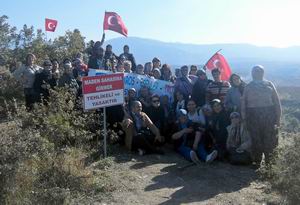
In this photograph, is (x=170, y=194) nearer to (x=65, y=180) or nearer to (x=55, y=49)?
(x=65, y=180)

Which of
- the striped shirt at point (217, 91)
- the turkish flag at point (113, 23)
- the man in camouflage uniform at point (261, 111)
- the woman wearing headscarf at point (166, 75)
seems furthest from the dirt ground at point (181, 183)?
the turkish flag at point (113, 23)

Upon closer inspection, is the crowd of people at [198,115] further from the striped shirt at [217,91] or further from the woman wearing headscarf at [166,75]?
the woman wearing headscarf at [166,75]

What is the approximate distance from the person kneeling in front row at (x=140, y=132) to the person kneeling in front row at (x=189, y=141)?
1.44 feet

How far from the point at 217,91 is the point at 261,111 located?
169 centimetres

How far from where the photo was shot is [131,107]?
10.5 m

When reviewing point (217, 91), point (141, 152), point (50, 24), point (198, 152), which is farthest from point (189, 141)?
point (50, 24)

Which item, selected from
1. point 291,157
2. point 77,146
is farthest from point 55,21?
point 291,157

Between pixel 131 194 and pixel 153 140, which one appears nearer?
pixel 131 194

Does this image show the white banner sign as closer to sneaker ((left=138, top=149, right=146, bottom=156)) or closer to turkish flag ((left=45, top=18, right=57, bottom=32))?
sneaker ((left=138, top=149, right=146, bottom=156))

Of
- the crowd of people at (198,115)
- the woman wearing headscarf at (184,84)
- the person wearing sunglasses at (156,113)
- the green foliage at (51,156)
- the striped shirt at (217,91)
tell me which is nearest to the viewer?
the green foliage at (51,156)

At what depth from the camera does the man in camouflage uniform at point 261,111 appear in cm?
924

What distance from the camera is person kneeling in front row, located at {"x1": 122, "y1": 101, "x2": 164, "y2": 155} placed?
10273mm

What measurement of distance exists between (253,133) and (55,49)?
12.2 meters

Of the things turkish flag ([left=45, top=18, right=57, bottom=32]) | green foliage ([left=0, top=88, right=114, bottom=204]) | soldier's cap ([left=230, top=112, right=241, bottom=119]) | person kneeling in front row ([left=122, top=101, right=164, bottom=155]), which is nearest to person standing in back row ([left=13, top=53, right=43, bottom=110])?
green foliage ([left=0, top=88, right=114, bottom=204])
